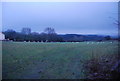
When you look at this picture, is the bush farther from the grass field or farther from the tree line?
the tree line

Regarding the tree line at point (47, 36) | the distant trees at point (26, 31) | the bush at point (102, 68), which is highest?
the distant trees at point (26, 31)

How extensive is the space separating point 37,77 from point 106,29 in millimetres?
1787

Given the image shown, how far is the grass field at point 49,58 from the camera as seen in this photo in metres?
3.65

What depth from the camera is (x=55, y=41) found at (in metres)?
3.69

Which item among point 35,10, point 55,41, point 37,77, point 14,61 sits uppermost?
point 35,10

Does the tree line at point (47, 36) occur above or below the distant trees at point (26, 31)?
below

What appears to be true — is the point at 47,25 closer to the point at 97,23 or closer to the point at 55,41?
the point at 55,41

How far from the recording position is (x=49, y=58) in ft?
12.3

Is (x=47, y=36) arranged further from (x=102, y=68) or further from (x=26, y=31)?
(x=102, y=68)

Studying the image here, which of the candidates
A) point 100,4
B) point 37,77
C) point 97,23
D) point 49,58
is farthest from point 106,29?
point 37,77

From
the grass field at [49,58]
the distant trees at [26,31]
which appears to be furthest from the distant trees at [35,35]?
the grass field at [49,58]

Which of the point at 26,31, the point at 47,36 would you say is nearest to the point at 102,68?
the point at 47,36

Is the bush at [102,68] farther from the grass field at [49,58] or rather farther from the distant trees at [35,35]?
the distant trees at [35,35]

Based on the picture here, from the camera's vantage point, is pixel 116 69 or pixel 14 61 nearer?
pixel 116 69
